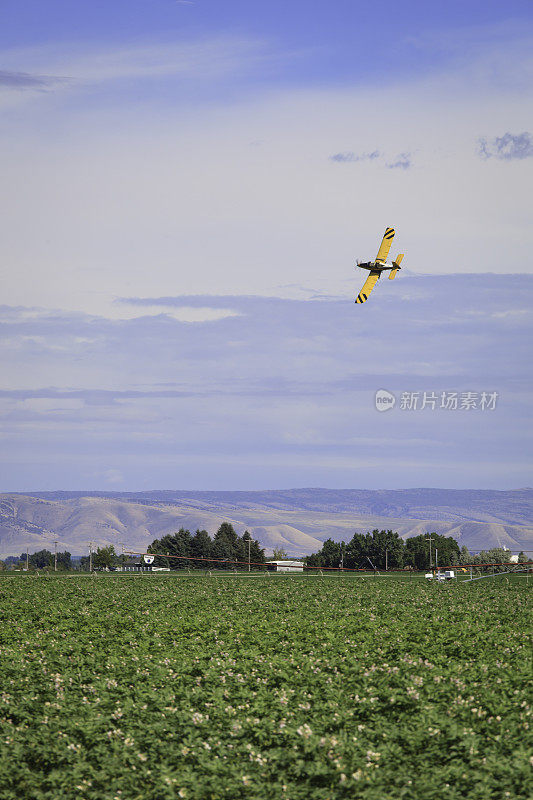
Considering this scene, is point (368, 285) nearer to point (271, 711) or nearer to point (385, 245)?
point (385, 245)

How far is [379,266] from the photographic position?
59.6m

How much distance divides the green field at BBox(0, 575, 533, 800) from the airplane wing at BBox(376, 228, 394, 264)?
3772 cm

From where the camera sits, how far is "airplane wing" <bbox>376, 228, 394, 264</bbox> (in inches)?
2413

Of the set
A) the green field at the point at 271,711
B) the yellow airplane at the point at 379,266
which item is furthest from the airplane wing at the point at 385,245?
the green field at the point at 271,711

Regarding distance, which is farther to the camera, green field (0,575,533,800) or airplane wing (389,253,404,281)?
airplane wing (389,253,404,281)

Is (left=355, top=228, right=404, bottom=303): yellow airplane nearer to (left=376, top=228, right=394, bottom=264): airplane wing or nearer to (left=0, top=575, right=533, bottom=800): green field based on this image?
(left=376, top=228, right=394, bottom=264): airplane wing

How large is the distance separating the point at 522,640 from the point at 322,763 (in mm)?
10580

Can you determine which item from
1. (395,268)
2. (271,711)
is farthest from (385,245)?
(271,711)

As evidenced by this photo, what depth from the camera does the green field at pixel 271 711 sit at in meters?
14.3

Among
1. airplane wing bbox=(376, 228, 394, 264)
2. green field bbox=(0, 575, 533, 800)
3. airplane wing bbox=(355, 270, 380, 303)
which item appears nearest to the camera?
green field bbox=(0, 575, 533, 800)

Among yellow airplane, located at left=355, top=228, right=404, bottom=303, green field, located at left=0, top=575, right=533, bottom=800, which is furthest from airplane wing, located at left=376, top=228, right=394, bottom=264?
green field, located at left=0, top=575, right=533, bottom=800

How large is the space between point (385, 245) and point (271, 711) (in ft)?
158

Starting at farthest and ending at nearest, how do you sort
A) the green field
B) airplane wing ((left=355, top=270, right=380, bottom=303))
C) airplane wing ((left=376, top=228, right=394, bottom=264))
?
airplane wing ((left=376, top=228, right=394, bottom=264)) < airplane wing ((left=355, top=270, right=380, bottom=303)) < the green field

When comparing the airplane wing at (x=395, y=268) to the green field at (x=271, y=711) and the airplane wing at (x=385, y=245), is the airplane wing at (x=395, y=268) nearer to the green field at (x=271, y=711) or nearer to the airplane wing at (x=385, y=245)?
the airplane wing at (x=385, y=245)
